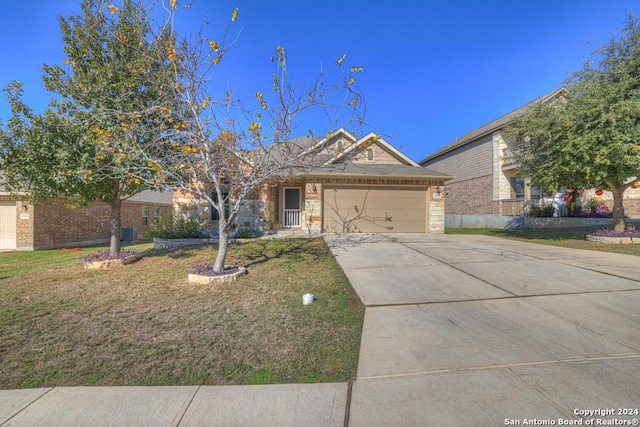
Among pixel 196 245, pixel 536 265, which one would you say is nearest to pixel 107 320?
pixel 196 245

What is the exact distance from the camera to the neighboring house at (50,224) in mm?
14656

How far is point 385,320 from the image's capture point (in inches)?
178

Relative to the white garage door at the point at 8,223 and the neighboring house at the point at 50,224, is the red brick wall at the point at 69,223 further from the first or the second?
the white garage door at the point at 8,223

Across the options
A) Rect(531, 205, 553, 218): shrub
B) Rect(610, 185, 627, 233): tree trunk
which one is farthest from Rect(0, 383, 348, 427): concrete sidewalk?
Rect(531, 205, 553, 218): shrub

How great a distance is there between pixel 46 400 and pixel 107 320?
2042mm

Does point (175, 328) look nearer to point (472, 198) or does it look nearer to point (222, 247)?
point (222, 247)

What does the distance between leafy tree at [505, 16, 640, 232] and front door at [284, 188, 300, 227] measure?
10.1m

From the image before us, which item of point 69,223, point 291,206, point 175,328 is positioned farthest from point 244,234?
point 69,223

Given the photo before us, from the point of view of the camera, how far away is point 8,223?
14.8 meters

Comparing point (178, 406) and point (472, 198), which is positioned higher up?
point (472, 198)

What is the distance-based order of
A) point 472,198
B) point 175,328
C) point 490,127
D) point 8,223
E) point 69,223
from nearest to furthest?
point 175,328 → point 8,223 → point 69,223 → point 490,127 → point 472,198

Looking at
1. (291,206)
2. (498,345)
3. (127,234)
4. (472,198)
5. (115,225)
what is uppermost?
(472,198)

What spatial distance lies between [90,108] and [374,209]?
1090cm

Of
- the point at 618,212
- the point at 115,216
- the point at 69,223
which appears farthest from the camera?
the point at 69,223
